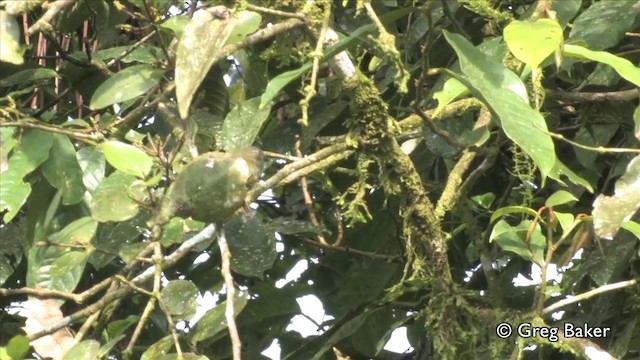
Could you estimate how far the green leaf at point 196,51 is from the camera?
2.54ft

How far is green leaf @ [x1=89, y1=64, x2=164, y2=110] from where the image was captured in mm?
971

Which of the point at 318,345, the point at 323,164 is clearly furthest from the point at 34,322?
the point at 318,345

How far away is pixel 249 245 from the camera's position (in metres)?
1.07

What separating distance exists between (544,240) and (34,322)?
503mm

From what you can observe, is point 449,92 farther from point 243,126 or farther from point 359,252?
point 359,252

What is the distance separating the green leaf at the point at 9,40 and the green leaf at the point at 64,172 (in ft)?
0.89

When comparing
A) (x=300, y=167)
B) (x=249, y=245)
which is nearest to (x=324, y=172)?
(x=249, y=245)

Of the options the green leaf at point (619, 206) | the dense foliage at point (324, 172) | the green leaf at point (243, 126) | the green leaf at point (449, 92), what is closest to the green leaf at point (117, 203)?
the dense foliage at point (324, 172)

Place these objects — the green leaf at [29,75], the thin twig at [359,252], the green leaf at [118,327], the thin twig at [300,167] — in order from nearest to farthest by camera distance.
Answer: the thin twig at [300,167] → the green leaf at [118,327] → the green leaf at [29,75] → the thin twig at [359,252]

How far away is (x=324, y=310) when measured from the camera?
5.19 feet

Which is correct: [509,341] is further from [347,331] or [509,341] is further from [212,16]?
[212,16]

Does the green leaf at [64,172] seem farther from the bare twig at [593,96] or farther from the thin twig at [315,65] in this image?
the bare twig at [593,96]

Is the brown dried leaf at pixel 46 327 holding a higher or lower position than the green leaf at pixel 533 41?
lower

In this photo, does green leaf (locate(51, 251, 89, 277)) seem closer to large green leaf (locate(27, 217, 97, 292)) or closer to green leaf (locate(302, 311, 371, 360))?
large green leaf (locate(27, 217, 97, 292))
